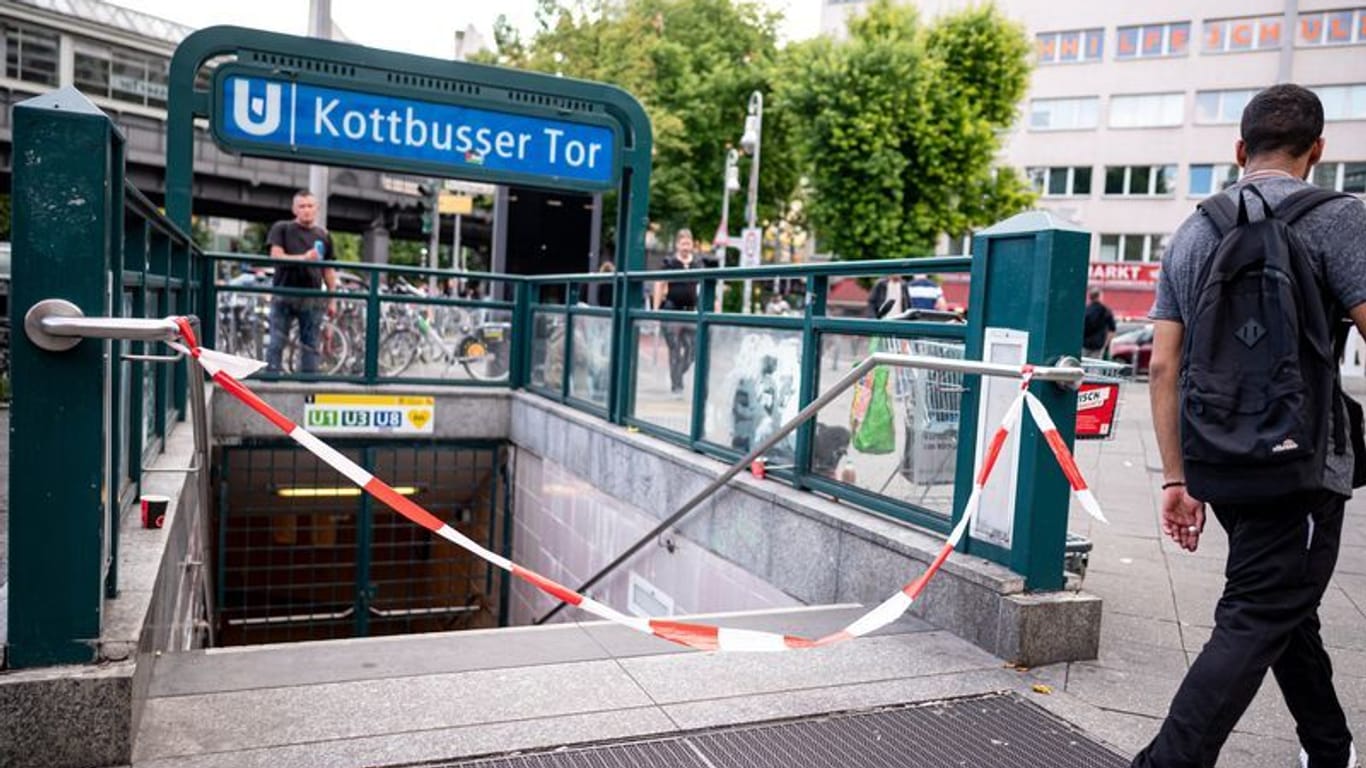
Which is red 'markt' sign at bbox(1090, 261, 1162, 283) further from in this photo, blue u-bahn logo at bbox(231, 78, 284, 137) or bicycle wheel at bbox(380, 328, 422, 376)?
blue u-bahn logo at bbox(231, 78, 284, 137)

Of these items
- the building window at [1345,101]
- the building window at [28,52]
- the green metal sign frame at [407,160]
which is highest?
the building window at [28,52]

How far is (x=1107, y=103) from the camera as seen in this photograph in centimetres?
4588

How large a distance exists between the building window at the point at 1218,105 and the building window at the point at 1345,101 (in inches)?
108

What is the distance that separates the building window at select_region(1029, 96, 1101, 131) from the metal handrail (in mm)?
44717

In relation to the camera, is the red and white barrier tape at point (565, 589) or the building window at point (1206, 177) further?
the building window at point (1206, 177)

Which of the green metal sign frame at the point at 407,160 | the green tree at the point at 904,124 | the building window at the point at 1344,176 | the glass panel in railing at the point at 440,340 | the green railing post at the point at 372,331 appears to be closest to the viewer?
the green metal sign frame at the point at 407,160

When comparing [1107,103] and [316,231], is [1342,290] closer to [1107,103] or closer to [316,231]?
[316,231]

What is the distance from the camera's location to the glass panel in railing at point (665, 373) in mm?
7344

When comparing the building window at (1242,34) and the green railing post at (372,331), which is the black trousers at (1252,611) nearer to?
the green railing post at (372,331)

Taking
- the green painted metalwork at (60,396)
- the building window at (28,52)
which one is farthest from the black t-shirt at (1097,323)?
the building window at (28,52)

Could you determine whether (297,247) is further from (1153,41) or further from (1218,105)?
(1153,41)

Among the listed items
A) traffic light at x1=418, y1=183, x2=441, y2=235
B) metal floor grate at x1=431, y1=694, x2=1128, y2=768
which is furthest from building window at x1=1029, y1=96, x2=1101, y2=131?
metal floor grate at x1=431, y1=694, x2=1128, y2=768

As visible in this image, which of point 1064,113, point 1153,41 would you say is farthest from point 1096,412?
point 1064,113

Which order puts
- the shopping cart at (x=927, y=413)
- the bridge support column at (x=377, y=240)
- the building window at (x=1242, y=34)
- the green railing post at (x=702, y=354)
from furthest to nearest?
the bridge support column at (x=377, y=240) < the building window at (x=1242, y=34) < the green railing post at (x=702, y=354) < the shopping cart at (x=927, y=413)
